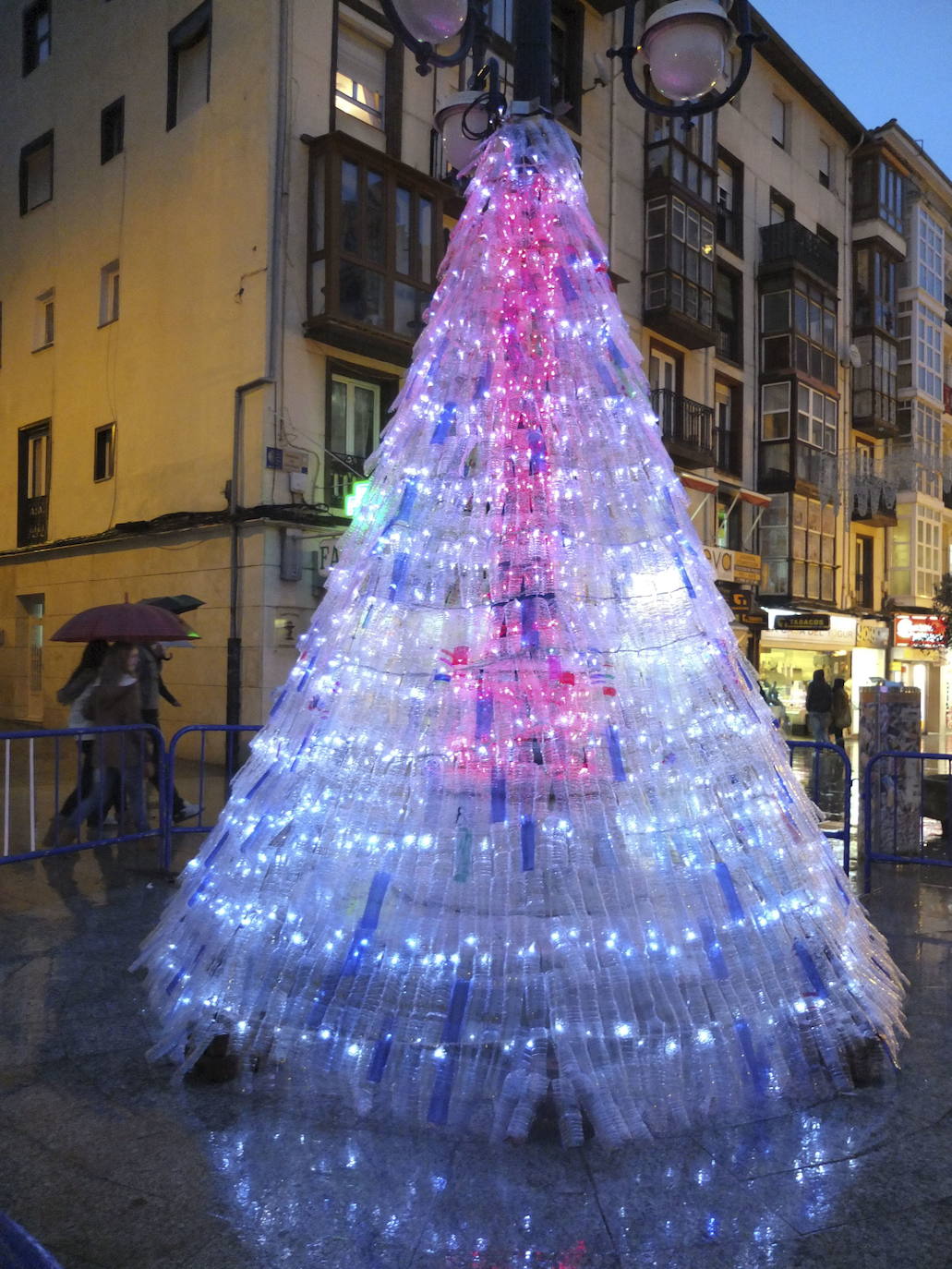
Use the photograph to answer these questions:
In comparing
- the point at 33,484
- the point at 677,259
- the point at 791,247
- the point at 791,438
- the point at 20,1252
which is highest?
the point at 791,247

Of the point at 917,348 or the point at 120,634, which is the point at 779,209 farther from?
the point at 120,634

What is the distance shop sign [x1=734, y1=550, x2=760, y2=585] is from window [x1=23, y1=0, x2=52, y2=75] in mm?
17485

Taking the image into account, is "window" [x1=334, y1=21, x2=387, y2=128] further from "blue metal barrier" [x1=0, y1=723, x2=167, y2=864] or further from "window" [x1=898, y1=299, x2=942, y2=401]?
"window" [x1=898, y1=299, x2=942, y2=401]

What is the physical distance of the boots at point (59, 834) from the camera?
652 centimetres

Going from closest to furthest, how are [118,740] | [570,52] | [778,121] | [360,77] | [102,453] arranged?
[118,740], [360,77], [102,453], [570,52], [778,121]

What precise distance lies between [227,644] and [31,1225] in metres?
10.9

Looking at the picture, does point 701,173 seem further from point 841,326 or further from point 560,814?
point 560,814

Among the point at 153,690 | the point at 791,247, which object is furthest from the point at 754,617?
the point at 153,690

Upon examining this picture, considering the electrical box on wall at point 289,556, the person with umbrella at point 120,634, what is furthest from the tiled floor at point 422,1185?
the electrical box on wall at point 289,556

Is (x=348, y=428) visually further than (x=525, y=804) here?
Yes

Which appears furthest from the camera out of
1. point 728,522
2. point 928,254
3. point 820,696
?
point 928,254

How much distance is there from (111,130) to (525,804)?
17216 millimetres

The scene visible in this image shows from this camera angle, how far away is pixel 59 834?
21.9ft

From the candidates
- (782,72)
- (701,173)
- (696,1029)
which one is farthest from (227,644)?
(782,72)
